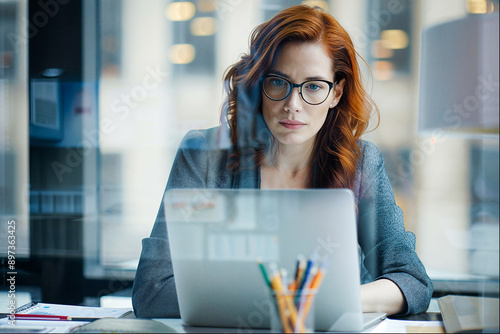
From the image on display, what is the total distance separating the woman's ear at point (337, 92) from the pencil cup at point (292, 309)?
84cm

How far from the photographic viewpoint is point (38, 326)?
0.96 metres

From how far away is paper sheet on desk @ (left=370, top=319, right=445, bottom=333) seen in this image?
3.05 ft

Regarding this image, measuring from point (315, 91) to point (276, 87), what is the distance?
0.39 feet

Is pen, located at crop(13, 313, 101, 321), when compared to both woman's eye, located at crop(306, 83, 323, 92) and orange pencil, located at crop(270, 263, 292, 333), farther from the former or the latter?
woman's eye, located at crop(306, 83, 323, 92)

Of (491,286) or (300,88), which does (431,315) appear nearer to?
(491,286)

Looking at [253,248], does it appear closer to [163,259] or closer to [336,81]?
[163,259]

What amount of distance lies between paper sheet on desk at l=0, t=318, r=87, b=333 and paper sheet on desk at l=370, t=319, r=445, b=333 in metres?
0.62

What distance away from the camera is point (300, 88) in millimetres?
1328

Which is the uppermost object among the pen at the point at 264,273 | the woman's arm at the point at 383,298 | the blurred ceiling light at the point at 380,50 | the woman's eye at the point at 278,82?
the blurred ceiling light at the point at 380,50

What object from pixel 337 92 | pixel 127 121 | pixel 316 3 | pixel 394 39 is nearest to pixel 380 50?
pixel 394 39

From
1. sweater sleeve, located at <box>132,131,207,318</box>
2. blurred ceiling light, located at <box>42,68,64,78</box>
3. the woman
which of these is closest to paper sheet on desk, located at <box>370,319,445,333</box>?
the woman

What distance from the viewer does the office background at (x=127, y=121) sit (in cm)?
181

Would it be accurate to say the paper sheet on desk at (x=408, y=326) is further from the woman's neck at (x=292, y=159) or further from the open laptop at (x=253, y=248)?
the woman's neck at (x=292, y=159)

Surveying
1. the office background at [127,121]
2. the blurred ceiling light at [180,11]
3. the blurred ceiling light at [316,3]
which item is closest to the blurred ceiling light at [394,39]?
the office background at [127,121]
